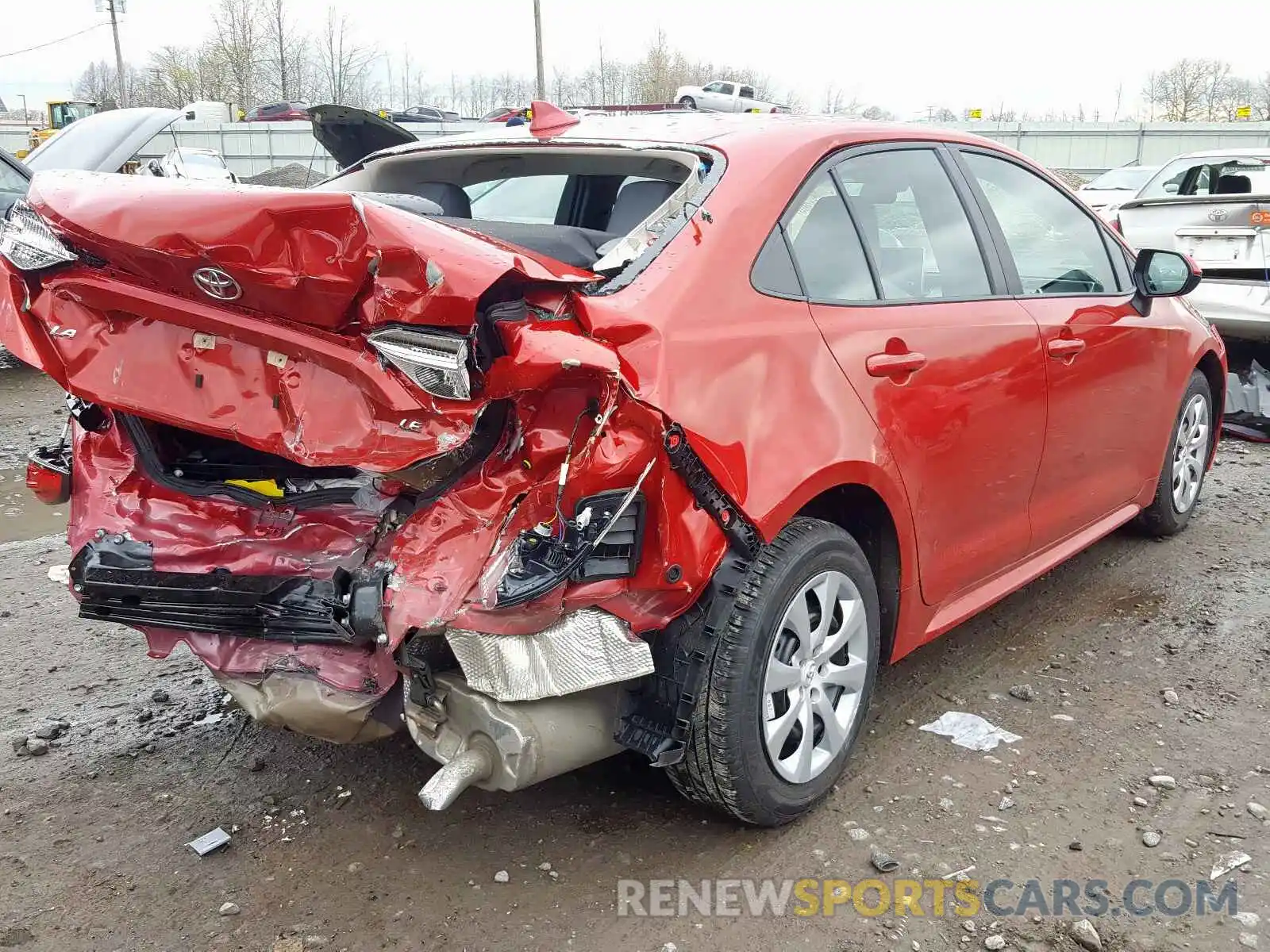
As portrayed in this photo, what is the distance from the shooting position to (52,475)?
9.33ft

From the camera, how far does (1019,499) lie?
3.48 m

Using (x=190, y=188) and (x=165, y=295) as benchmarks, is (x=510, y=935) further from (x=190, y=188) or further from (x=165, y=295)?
(x=190, y=188)

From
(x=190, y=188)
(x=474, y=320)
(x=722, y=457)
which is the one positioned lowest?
(x=722, y=457)

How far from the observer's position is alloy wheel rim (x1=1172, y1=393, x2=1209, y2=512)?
479 centimetres

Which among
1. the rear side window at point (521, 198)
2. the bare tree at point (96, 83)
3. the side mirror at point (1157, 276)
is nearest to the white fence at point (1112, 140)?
the side mirror at point (1157, 276)

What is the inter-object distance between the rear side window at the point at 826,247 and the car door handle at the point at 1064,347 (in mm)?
864

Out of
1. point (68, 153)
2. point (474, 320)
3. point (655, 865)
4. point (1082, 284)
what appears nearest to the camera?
point (474, 320)

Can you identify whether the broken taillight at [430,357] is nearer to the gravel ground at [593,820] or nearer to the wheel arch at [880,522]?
the wheel arch at [880,522]

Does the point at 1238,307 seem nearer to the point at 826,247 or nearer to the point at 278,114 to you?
the point at 826,247

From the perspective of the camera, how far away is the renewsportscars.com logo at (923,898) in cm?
249

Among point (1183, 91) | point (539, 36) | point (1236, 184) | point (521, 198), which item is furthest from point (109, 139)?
point (1183, 91)

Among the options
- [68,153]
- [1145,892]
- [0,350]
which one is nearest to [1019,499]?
[1145,892]

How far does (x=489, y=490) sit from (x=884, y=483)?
1109mm

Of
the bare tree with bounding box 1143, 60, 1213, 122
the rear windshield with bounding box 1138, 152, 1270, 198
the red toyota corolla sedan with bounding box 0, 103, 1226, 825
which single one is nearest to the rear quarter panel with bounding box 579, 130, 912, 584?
the red toyota corolla sedan with bounding box 0, 103, 1226, 825
